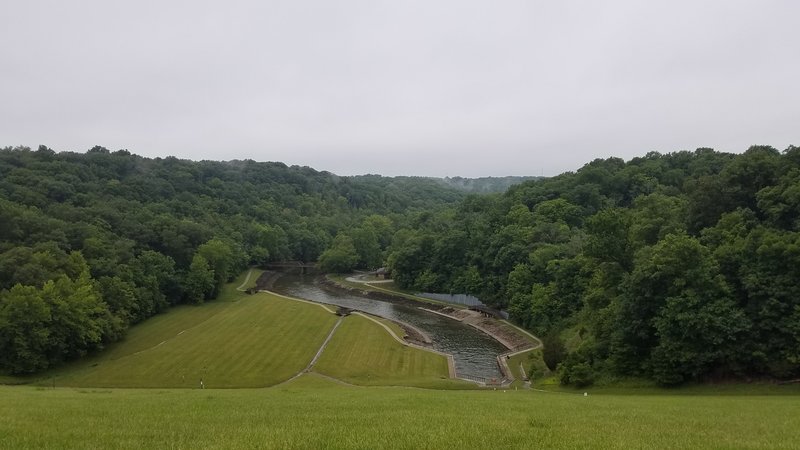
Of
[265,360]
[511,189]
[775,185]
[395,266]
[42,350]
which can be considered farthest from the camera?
[511,189]

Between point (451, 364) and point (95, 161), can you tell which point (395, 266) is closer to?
point (451, 364)

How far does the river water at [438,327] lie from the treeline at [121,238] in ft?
46.8

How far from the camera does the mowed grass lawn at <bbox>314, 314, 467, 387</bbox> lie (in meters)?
40.5

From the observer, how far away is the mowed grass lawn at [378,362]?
4053 cm

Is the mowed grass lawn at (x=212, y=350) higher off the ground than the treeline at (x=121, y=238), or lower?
lower

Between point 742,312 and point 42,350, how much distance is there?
Answer: 51.9 meters

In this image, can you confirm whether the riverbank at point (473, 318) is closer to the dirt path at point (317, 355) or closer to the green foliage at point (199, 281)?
the dirt path at point (317, 355)

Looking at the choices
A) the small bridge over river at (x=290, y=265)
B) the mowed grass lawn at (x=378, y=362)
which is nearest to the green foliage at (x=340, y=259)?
the small bridge over river at (x=290, y=265)

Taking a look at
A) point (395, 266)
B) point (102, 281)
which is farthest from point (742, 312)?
point (395, 266)

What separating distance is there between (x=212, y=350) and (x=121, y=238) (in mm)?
34030

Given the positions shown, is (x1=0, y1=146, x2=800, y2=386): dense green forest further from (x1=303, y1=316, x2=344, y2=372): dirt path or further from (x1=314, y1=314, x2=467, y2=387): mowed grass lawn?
(x1=303, y1=316, x2=344, y2=372): dirt path

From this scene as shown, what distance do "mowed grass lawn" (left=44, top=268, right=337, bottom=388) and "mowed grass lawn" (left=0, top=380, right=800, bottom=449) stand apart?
21259 millimetres

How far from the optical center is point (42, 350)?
42406 mm

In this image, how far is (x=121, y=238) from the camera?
72.0 meters
